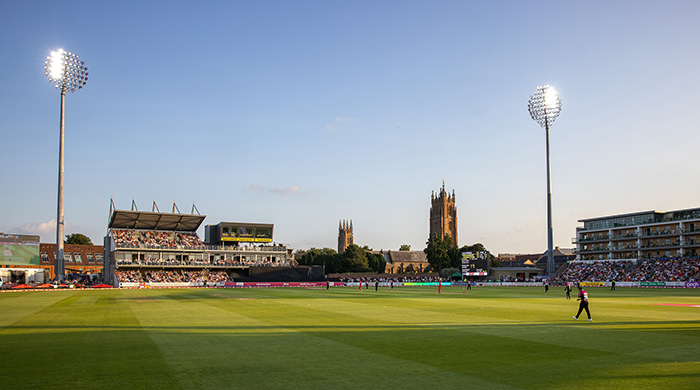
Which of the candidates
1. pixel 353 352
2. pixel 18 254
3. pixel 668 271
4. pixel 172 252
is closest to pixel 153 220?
pixel 172 252

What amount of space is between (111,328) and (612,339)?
18.6m

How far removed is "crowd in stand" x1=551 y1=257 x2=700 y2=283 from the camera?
72.2 metres

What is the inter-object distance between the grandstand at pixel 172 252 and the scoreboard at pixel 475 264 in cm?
3752

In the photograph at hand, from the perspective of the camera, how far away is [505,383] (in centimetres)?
1019

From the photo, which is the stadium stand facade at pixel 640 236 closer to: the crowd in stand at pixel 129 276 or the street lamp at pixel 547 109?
the street lamp at pixel 547 109

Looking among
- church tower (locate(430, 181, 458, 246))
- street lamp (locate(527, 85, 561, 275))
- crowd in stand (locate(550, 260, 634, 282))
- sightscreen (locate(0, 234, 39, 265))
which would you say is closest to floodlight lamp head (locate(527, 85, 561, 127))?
street lamp (locate(527, 85, 561, 275))

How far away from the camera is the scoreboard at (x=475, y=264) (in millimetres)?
94312

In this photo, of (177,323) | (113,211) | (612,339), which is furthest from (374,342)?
(113,211)

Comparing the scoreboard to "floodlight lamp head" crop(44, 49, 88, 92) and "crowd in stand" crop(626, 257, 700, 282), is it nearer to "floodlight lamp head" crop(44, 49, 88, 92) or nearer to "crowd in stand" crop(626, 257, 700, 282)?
"crowd in stand" crop(626, 257, 700, 282)

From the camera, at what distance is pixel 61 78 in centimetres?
6556

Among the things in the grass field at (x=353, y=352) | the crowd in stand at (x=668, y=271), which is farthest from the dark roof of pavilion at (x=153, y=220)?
the crowd in stand at (x=668, y=271)

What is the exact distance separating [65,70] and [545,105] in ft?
218

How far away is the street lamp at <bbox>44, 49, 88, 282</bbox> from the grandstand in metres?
15.1

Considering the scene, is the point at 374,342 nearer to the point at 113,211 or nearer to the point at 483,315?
the point at 483,315
